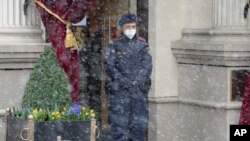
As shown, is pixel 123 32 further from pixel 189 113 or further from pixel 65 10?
pixel 189 113

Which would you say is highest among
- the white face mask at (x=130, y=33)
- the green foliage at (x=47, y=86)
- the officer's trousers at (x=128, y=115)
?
the white face mask at (x=130, y=33)

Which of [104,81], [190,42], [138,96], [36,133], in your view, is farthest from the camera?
[104,81]

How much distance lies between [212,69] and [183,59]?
712mm

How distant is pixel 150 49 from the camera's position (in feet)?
43.8

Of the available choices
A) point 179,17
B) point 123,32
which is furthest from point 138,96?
point 179,17

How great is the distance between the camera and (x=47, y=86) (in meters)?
10.7

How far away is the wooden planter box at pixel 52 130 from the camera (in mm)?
10258

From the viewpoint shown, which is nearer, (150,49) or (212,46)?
(212,46)

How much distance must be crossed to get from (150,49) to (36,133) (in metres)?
3.49

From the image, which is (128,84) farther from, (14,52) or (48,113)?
(48,113)

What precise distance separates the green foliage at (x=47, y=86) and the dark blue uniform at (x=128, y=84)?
1438 millimetres

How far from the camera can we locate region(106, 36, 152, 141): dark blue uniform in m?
12.1

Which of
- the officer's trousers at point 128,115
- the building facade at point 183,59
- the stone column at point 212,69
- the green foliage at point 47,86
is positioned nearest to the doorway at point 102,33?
the building facade at point 183,59

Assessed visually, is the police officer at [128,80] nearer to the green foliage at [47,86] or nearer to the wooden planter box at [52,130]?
the green foliage at [47,86]
